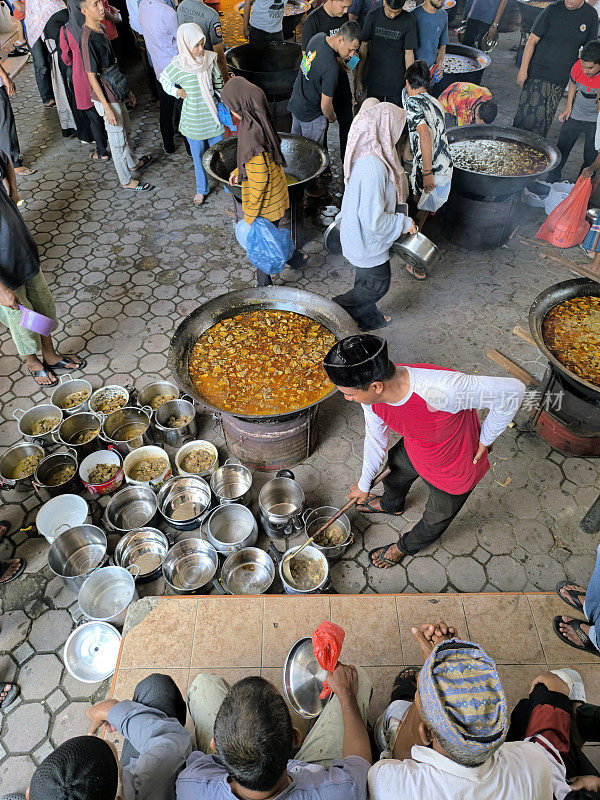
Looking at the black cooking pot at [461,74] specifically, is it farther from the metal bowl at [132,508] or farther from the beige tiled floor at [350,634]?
the beige tiled floor at [350,634]

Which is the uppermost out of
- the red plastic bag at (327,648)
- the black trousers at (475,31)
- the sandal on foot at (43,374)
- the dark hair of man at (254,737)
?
the black trousers at (475,31)

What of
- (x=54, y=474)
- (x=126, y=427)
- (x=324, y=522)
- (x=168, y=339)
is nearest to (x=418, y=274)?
(x=168, y=339)

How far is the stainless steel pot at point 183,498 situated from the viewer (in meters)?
4.14

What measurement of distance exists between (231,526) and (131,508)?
82 centimetres

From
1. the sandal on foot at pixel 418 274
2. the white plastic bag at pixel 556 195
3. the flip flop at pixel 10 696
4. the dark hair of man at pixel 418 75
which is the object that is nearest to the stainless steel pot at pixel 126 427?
the flip flop at pixel 10 696

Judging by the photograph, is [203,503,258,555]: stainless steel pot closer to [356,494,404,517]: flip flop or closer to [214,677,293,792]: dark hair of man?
[356,494,404,517]: flip flop

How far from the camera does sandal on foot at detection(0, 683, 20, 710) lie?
326cm

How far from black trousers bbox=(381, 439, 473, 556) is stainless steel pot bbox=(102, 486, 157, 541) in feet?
6.14

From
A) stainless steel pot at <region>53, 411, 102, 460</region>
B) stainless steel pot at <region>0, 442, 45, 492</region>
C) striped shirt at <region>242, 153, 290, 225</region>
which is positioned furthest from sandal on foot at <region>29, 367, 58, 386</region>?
striped shirt at <region>242, 153, 290, 225</region>

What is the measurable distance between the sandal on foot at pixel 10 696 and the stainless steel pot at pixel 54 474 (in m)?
1.38

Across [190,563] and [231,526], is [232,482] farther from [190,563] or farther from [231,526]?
[190,563]

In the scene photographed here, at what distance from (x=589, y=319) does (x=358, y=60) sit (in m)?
4.93

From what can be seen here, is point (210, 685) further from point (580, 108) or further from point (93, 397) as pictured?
point (580, 108)

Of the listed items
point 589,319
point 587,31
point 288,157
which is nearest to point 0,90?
point 288,157
